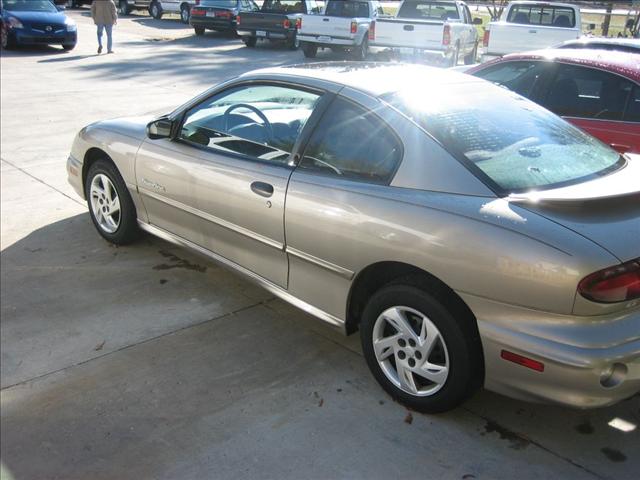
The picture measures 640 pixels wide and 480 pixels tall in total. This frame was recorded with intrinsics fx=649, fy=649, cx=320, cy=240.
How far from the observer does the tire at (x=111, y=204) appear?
4.91m

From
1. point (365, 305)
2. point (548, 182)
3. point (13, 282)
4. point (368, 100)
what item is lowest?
point (13, 282)

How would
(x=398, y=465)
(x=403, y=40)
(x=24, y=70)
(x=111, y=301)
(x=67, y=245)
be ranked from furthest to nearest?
(x=24, y=70) < (x=403, y=40) < (x=67, y=245) < (x=111, y=301) < (x=398, y=465)

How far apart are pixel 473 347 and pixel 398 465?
609mm

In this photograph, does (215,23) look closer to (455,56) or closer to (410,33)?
(455,56)

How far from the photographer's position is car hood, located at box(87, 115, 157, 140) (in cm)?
474

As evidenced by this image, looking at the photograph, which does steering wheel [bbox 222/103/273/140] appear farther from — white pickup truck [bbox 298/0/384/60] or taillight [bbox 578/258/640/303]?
white pickup truck [bbox 298/0/384/60]

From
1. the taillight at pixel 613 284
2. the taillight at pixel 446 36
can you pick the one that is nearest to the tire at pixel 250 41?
the taillight at pixel 446 36

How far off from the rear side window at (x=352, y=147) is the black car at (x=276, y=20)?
55.6ft

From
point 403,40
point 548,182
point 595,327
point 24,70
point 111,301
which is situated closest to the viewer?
point 595,327

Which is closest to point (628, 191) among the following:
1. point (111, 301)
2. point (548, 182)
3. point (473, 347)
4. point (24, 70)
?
point (548, 182)

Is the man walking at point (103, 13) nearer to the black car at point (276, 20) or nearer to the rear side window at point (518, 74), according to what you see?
the black car at point (276, 20)

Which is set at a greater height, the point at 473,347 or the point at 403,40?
the point at 403,40

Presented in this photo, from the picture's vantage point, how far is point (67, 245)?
17.3 ft

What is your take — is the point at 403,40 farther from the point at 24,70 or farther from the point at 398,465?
the point at 398,465
